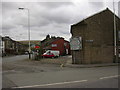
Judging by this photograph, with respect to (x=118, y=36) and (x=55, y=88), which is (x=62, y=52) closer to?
(x=118, y=36)

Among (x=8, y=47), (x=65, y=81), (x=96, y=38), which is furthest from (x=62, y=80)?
(x=8, y=47)

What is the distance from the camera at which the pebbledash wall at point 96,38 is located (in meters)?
21.4

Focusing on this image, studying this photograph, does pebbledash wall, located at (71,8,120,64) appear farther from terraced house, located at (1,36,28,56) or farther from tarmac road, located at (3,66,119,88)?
terraced house, located at (1,36,28,56)

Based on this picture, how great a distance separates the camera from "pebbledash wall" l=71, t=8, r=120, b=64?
2139cm

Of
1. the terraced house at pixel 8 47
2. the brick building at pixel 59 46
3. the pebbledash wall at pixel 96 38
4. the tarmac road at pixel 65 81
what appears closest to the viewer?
the tarmac road at pixel 65 81

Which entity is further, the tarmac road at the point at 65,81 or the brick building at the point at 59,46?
the brick building at the point at 59,46

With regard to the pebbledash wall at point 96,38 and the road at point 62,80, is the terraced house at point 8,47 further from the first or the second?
the road at point 62,80

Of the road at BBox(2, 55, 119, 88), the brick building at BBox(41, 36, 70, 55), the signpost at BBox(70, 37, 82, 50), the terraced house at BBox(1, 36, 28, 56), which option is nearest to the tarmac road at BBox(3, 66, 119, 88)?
the road at BBox(2, 55, 119, 88)

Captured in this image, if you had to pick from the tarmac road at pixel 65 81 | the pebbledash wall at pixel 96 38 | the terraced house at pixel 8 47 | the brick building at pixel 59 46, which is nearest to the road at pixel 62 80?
the tarmac road at pixel 65 81

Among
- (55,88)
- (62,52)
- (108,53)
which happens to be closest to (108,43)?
(108,53)

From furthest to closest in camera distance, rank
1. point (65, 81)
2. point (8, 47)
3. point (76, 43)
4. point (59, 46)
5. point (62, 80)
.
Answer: point (8, 47)
point (59, 46)
point (76, 43)
point (62, 80)
point (65, 81)

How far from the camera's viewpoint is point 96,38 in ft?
72.1

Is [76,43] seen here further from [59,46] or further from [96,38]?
[59,46]

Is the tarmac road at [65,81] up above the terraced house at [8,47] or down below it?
below
